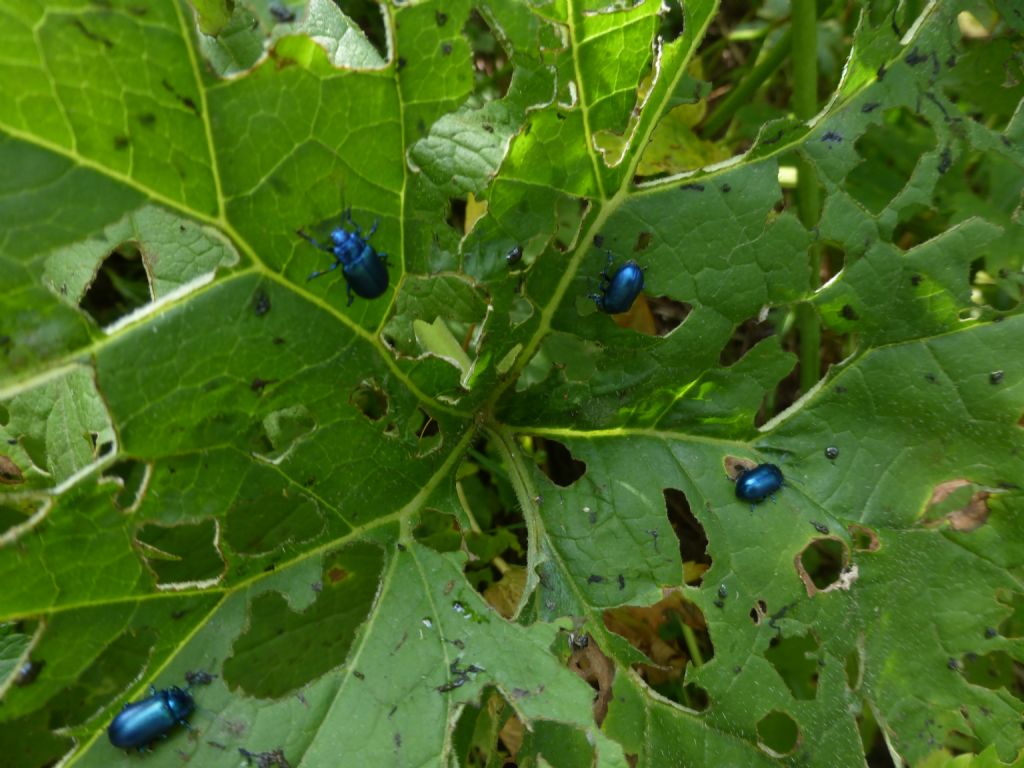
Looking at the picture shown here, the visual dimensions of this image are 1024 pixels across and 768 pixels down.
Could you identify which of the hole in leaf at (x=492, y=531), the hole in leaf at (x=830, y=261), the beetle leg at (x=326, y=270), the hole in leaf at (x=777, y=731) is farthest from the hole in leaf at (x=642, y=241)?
the hole in leaf at (x=830, y=261)

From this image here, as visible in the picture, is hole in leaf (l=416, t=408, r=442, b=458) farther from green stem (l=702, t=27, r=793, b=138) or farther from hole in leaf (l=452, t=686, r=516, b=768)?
green stem (l=702, t=27, r=793, b=138)

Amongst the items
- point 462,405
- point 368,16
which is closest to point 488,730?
point 462,405

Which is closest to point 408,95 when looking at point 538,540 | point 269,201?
point 269,201

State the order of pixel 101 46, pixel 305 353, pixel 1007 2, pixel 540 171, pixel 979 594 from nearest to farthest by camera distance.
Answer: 1. pixel 101 46
2. pixel 305 353
3. pixel 540 171
4. pixel 979 594
5. pixel 1007 2

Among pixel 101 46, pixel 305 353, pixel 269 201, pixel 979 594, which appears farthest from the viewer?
pixel 979 594

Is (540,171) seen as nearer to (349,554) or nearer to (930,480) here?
(349,554)

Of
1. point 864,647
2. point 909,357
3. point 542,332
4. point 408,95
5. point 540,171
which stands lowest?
point 864,647

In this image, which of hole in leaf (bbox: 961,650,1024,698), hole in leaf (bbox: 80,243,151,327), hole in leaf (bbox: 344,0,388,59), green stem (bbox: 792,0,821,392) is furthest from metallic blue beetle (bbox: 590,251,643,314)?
hole in leaf (bbox: 80,243,151,327)

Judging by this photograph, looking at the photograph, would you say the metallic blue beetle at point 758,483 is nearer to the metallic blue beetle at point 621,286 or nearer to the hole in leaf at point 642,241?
the metallic blue beetle at point 621,286
